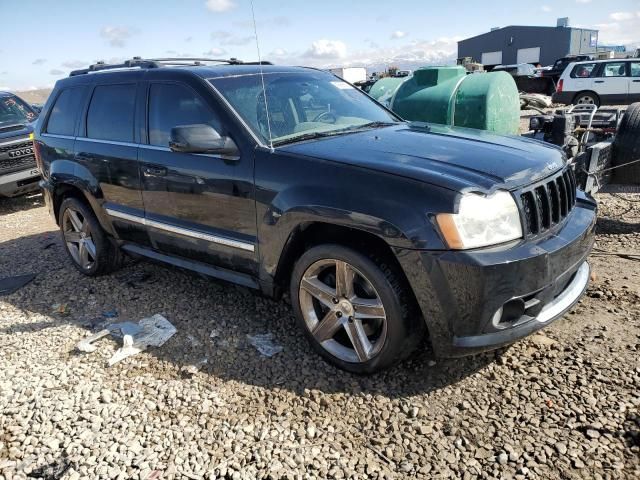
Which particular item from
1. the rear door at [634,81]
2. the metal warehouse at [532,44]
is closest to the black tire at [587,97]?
the rear door at [634,81]

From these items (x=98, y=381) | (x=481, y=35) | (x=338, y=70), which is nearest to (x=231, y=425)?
(x=98, y=381)

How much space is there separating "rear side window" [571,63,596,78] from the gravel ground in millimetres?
15584

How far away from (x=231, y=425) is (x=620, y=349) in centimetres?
239

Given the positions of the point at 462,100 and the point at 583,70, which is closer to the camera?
the point at 462,100

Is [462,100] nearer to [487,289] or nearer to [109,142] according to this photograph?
[109,142]

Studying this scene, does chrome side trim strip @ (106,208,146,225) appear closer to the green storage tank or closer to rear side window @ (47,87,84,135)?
rear side window @ (47,87,84,135)

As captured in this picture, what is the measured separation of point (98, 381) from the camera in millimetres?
3242

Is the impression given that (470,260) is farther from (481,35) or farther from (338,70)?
(481,35)

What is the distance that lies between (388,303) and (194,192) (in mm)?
1612

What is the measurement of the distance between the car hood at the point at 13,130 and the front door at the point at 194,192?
5994 mm

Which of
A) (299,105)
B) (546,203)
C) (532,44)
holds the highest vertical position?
(532,44)

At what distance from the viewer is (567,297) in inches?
115

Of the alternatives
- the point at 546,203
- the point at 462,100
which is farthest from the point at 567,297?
the point at 462,100

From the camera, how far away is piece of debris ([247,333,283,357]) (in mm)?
3426
